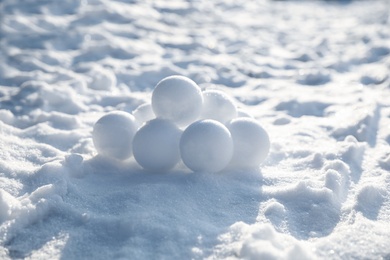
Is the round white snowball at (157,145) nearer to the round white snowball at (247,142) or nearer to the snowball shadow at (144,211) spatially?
the snowball shadow at (144,211)

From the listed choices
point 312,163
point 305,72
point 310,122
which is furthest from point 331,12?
point 312,163

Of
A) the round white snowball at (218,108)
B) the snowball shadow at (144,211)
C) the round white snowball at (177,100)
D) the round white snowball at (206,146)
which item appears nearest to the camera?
the snowball shadow at (144,211)

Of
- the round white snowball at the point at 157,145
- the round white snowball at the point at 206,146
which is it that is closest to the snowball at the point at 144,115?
the round white snowball at the point at 157,145

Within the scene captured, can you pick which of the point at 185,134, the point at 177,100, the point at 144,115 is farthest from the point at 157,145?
the point at 144,115

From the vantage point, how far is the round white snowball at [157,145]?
2477 mm

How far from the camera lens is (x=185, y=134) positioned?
244cm

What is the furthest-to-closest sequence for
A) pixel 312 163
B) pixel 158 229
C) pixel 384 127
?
1. pixel 384 127
2. pixel 312 163
3. pixel 158 229

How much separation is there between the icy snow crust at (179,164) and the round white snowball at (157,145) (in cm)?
8

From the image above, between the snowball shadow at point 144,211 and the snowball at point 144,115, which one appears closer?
the snowball shadow at point 144,211

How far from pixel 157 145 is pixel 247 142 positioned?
19.9 inches

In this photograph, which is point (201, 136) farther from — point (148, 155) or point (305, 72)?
point (305, 72)

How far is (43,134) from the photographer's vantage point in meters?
3.10

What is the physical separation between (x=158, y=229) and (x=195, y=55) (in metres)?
3.58

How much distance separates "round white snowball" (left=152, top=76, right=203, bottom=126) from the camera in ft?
8.30
